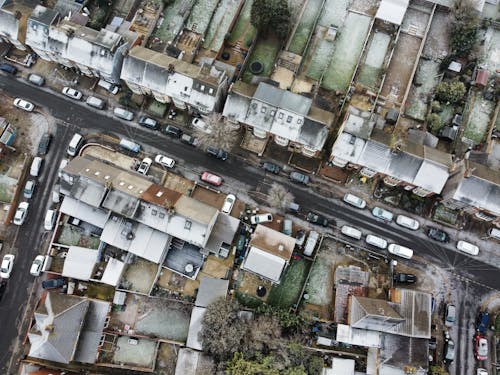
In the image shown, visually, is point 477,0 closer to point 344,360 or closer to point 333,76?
point 333,76

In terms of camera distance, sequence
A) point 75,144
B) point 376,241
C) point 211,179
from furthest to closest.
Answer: point 75,144, point 211,179, point 376,241

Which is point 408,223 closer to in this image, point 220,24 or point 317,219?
point 317,219

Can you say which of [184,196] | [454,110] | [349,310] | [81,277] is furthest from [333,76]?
[81,277]

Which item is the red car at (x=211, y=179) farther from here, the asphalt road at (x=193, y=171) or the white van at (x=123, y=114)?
the white van at (x=123, y=114)

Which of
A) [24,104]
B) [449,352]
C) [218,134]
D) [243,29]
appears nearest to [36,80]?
[24,104]

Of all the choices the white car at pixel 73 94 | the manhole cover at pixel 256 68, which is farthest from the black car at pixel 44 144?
the manhole cover at pixel 256 68
